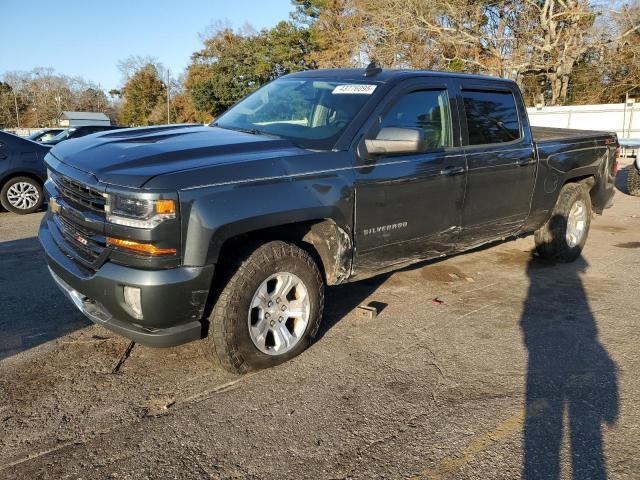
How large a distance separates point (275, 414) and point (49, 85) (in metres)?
87.2

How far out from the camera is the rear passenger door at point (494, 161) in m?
4.57

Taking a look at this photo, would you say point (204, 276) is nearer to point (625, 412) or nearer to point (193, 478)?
point (193, 478)

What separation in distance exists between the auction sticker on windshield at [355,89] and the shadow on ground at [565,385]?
2250 mm

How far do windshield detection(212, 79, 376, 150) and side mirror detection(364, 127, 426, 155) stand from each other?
0.26 meters

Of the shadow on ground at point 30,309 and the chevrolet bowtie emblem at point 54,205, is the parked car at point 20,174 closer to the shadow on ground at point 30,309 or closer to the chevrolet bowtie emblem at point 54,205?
the shadow on ground at point 30,309

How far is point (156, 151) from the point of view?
319 centimetres

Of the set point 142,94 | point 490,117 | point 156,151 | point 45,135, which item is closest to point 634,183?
point 490,117

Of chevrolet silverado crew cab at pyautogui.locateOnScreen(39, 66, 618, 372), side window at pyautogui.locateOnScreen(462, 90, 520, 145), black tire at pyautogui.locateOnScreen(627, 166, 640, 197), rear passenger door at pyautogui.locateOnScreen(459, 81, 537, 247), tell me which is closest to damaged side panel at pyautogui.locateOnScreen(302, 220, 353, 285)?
chevrolet silverado crew cab at pyautogui.locateOnScreen(39, 66, 618, 372)

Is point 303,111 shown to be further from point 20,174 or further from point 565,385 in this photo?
point 20,174

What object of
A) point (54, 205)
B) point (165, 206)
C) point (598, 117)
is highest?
point (598, 117)

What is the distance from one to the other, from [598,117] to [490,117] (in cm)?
1958

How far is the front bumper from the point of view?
9.40 feet

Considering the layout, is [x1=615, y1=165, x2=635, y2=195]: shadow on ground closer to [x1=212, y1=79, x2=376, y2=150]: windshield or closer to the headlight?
[x1=212, y1=79, x2=376, y2=150]: windshield

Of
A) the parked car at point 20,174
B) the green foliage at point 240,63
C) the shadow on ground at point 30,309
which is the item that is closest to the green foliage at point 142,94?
the green foliage at point 240,63
